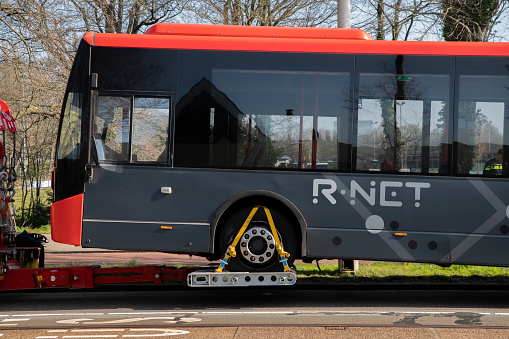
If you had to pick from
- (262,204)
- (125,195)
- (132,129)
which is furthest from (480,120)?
(125,195)

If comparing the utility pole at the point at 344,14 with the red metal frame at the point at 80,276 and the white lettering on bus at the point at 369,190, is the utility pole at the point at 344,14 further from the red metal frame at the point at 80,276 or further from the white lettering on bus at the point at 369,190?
the red metal frame at the point at 80,276

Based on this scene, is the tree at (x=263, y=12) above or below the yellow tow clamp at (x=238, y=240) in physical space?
above

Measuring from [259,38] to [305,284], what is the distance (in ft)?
13.6

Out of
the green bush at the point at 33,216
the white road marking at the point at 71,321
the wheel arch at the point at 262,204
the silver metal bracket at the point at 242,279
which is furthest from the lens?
the green bush at the point at 33,216

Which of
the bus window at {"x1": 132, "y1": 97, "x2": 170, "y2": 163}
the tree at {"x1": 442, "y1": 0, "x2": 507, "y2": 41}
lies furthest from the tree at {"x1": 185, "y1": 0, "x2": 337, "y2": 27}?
the bus window at {"x1": 132, "y1": 97, "x2": 170, "y2": 163}

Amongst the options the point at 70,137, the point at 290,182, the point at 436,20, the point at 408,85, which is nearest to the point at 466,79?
the point at 408,85

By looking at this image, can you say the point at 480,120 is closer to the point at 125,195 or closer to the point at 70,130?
the point at 125,195

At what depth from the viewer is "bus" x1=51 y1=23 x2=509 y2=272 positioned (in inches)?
306

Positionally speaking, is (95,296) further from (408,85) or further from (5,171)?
(408,85)

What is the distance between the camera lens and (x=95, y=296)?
8867mm

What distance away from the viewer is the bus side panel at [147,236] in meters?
7.77

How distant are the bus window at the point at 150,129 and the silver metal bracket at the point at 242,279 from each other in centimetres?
164

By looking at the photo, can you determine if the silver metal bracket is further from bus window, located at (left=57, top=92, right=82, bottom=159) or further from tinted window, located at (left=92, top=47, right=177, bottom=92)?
tinted window, located at (left=92, top=47, right=177, bottom=92)

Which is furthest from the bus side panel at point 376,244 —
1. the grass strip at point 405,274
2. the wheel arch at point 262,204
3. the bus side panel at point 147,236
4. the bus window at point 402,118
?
the grass strip at point 405,274
